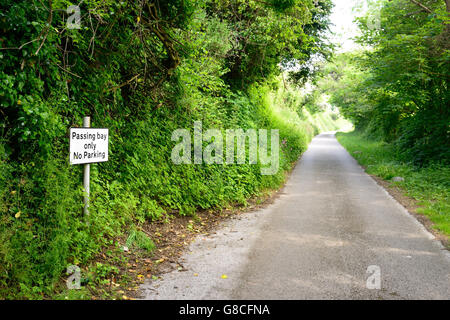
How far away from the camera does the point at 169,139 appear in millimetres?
7805

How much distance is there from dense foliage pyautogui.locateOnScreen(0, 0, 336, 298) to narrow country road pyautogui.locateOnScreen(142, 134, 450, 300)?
1.23 m

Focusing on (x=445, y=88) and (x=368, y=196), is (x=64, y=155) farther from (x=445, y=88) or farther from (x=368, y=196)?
(x=445, y=88)

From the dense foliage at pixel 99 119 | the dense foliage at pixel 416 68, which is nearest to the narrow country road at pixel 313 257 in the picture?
the dense foliage at pixel 99 119

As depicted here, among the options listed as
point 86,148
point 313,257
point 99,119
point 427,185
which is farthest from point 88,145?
point 427,185

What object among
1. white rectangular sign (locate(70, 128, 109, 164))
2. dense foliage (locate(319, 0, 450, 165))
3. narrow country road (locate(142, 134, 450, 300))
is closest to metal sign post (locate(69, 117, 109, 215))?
white rectangular sign (locate(70, 128, 109, 164))

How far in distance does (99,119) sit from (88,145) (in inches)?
40.1

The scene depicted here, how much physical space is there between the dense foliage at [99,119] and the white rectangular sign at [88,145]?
0.70 feet

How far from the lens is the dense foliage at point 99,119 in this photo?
4059mm

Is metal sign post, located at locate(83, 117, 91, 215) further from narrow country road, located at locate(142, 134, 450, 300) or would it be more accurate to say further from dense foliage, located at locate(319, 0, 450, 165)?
dense foliage, located at locate(319, 0, 450, 165)

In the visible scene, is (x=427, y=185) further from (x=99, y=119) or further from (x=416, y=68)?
(x=99, y=119)

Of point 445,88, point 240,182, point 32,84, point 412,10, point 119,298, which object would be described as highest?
point 412,10

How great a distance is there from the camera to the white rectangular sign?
4617 mm

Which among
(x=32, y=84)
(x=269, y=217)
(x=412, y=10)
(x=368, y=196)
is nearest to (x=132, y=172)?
(x=32, y=84)

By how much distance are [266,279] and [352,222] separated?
388 centimetres
